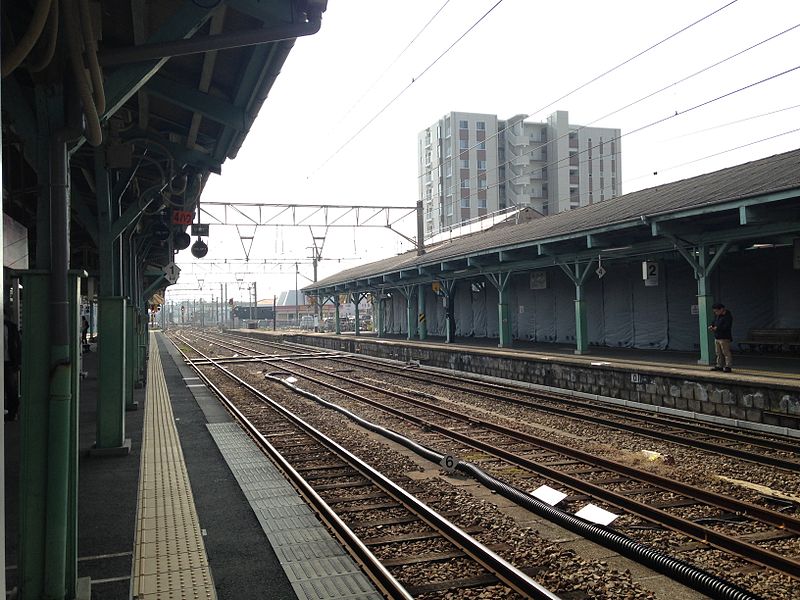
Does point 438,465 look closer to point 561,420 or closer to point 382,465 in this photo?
point 382,465

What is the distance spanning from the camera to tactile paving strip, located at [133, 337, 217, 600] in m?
4.22

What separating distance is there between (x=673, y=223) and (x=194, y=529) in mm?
12482

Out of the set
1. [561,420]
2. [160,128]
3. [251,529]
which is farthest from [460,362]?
[251,529]

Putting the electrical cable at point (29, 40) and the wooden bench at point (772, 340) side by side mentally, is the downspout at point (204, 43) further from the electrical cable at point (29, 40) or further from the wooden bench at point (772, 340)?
the wooden bench at point (772, 340)

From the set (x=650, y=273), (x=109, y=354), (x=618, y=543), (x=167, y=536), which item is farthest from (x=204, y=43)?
(x=650, y=273)

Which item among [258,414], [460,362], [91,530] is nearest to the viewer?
[91,530]

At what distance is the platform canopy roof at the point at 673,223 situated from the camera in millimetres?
12289

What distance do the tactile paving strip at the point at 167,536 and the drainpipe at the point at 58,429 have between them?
64cm

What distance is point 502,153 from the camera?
71.4 meters

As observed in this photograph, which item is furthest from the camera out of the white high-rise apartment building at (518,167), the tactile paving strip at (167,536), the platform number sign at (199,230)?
the white high-rise apartment building at (518,167)

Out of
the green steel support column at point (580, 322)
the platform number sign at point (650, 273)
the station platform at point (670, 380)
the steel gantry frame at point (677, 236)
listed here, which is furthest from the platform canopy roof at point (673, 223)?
the station platform at point (670, 380)

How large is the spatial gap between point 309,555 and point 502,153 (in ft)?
230

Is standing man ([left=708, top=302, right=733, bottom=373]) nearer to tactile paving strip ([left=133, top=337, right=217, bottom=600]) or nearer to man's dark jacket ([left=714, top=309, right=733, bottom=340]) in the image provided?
man's dark jacket ([left=714, top=309, right=733, bottom=340])

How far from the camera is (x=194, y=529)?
17.6ft
